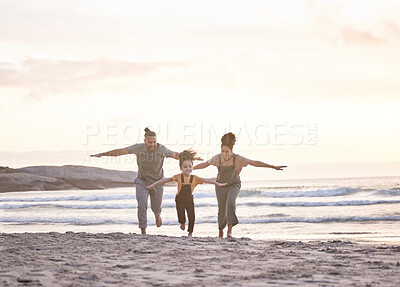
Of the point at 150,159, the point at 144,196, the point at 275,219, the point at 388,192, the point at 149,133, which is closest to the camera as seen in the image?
the point at 149,133

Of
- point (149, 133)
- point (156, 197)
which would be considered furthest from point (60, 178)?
point (149, 133)

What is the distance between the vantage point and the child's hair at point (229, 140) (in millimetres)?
10094

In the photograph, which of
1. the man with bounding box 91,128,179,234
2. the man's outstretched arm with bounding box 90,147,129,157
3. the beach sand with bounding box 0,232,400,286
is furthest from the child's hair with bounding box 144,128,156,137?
the beach sand with bounding box 0,232,400,286

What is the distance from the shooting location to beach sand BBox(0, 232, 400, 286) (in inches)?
234

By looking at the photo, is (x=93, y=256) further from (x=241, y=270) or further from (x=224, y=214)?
(x=224, y=214)

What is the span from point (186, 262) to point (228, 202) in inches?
126

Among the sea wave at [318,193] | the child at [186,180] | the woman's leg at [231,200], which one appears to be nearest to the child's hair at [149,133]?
the child at [186,180]

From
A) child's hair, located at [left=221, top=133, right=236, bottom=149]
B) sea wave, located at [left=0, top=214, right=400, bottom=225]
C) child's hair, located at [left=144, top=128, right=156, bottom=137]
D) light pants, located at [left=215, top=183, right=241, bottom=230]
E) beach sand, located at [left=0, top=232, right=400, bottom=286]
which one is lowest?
sea wave, located at [left=0, top=214, right=400, bottom=225]

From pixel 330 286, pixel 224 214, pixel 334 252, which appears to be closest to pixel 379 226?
pixel 224 214

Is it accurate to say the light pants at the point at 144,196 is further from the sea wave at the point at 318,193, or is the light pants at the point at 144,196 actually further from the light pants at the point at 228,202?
the sea wave at the point at 318,193

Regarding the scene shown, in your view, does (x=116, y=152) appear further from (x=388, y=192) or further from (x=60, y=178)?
(x=60, y=178)

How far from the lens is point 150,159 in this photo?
10.7 metres

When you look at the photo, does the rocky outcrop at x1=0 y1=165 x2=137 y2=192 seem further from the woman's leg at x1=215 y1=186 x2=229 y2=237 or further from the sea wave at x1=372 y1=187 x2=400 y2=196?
the woman's leg at x1=215 y1=186 x2=229 y2=237

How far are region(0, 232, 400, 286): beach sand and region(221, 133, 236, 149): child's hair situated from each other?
157cm
